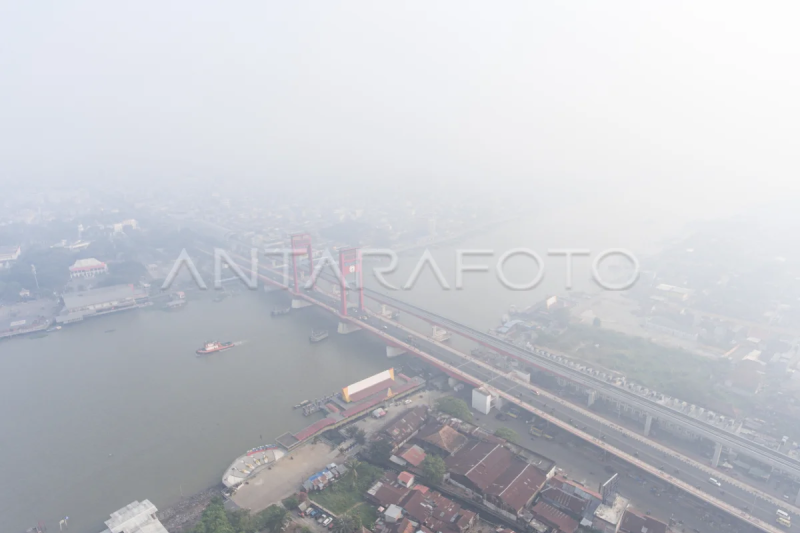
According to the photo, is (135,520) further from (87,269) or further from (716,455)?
A: (87,269)

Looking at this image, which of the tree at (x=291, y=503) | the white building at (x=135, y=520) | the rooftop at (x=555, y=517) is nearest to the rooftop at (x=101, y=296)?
the white building at (x=135, y=520)

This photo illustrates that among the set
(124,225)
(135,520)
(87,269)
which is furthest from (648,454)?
(124,225)

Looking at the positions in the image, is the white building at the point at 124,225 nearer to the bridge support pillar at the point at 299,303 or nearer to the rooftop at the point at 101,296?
the rooftop at the point at 101,296

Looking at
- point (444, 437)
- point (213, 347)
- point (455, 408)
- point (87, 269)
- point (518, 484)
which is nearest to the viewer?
point (518, 484)

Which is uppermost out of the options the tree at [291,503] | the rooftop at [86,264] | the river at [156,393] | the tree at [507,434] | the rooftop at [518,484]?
the rooftop at [86,264]

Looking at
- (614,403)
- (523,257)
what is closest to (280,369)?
(614,403)

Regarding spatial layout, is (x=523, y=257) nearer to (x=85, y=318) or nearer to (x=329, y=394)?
(x=329, y=394)
